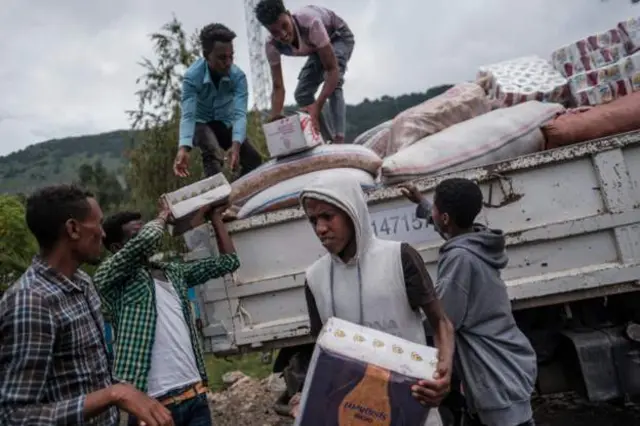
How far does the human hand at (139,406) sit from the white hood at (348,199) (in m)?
0.64

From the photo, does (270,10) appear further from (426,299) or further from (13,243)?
(13,243)

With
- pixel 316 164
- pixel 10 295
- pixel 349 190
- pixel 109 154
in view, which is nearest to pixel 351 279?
pixel 349 190

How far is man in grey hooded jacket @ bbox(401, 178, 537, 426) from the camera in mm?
1973

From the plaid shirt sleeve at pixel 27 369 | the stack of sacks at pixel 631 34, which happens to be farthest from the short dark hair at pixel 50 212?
the stack of sacks at pixel 631 34

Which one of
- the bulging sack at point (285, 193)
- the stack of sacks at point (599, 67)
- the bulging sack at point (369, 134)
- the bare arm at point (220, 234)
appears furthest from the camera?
the bulging sack at point (369, 134)

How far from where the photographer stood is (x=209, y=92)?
3.62m

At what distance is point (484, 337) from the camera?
6.59 ft

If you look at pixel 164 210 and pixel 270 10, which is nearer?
pixel 164 210

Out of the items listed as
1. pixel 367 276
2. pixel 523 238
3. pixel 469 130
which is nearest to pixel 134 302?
pixel 367 276

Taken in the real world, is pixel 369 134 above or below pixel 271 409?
above

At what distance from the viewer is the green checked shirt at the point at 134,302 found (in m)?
1.99

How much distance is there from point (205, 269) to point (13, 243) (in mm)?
4343

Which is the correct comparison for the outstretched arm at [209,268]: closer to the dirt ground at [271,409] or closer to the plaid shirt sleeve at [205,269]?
the plaid shirt sleeve at [205,269]

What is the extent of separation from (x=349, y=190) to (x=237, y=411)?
3357mm
